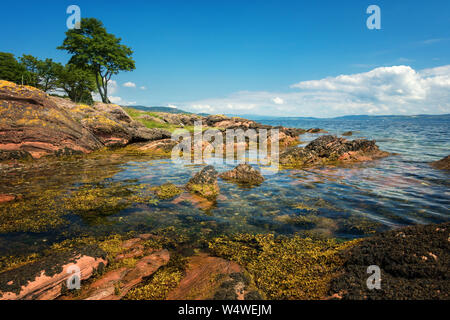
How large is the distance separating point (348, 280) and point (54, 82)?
3417 inches

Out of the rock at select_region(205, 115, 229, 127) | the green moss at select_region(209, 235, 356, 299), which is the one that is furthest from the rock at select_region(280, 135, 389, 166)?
the rock at select_region(205, 115, 229, 127)

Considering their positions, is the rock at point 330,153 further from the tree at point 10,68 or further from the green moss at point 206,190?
the tree at point 10,68

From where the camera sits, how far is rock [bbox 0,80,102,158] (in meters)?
13.2

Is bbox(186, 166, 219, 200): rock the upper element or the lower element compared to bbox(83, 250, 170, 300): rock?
upper

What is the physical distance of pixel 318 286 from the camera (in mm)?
3393

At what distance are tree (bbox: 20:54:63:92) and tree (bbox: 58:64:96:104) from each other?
6.92ft

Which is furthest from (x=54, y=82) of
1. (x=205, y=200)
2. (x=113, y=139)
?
(x=205, y=200)

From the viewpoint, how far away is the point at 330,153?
16703 millimetres

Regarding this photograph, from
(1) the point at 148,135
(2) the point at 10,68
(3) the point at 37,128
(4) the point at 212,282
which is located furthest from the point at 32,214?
(2) the point at 10,68

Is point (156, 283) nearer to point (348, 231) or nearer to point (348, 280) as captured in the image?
point (348, 280)

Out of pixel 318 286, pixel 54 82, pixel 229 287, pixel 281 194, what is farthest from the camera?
pixel 54 82

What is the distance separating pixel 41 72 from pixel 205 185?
3288 inches

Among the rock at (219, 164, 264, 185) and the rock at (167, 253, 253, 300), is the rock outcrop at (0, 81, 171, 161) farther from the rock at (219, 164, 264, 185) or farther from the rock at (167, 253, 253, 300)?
the rock at (167, 253, 253, 300)

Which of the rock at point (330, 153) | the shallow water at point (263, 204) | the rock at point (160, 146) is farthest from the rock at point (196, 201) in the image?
the rock at point (160, 146)
